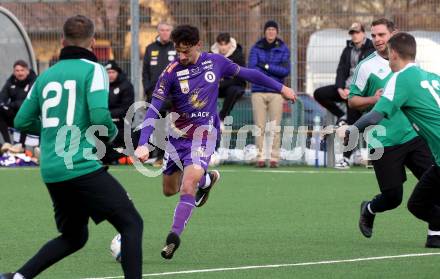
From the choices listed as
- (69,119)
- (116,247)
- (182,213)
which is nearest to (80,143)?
(69,119)

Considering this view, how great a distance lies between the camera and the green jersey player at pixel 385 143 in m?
10.3

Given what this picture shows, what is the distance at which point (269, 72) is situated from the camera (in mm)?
18641

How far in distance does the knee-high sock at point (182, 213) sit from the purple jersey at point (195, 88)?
0.79 meters

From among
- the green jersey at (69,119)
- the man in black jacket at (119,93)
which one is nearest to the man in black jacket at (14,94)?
the man in black jacket at (119,93)

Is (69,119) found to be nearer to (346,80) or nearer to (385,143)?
(385,143)

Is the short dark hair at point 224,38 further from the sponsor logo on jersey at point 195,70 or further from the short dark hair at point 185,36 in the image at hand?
the short dark hair at point 185,36

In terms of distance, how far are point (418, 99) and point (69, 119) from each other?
2844 mm

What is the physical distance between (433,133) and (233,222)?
3728mm

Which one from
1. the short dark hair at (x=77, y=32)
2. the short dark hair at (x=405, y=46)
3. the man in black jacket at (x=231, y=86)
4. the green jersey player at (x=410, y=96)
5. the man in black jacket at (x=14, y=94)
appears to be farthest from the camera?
the man in black jacket at (x=14, y=94)

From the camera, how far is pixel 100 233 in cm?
1135

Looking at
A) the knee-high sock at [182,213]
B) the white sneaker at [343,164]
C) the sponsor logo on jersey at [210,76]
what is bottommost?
the white sneaker at [343,164]

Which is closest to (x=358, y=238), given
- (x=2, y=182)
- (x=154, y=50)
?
(x=2, y=182)

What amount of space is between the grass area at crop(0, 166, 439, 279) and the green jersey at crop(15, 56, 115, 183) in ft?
4.89

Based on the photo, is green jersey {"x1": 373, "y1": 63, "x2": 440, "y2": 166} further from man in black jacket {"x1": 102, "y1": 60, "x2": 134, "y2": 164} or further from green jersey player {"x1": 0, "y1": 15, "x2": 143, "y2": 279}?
man in black jacket {"x1": 102, "y1": 60, "x2": 134, "y2": 164}
